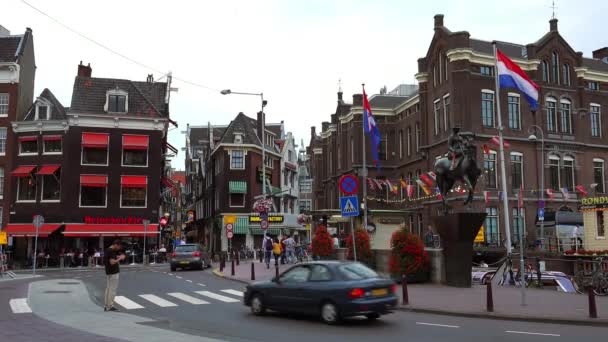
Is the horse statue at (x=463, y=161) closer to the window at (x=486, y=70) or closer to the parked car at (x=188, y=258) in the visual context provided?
the parked car at (x=188, y=258)

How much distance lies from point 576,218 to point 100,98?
3791 cm

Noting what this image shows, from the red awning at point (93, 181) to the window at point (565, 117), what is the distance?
38.2 m

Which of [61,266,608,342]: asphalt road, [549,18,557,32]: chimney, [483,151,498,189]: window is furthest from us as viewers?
[549,18,557,32]: chimney

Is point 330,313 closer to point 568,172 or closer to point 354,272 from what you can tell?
point 354,272

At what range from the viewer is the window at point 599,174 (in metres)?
48.2

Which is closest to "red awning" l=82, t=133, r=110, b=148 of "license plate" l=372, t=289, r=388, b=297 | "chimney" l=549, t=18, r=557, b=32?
"license plate" l=372, t=289, r=388, b=297

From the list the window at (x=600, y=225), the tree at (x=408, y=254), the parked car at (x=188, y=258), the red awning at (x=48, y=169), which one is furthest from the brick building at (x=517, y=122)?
the red awning at (x=48, y=169)

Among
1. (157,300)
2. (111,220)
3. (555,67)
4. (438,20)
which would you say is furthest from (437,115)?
(157,300)

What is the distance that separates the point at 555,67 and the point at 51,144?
1666 inches

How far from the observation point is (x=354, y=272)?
1232cm

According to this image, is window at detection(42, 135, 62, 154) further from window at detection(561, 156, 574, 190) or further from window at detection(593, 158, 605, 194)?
window at detection(593, 158, 605, 194)

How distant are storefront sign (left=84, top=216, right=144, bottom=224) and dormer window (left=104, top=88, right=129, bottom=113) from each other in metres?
8.96

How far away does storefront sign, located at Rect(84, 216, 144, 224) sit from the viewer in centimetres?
4320

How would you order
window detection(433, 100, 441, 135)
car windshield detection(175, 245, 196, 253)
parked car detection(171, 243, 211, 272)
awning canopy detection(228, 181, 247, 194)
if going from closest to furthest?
parked car detection(171, 243, 211, 272)
car windshield detection(175, 245, 196, 253)
window detection(433, 100, 441, 135)
awning canopy detection(228, 181, 247, 194)
